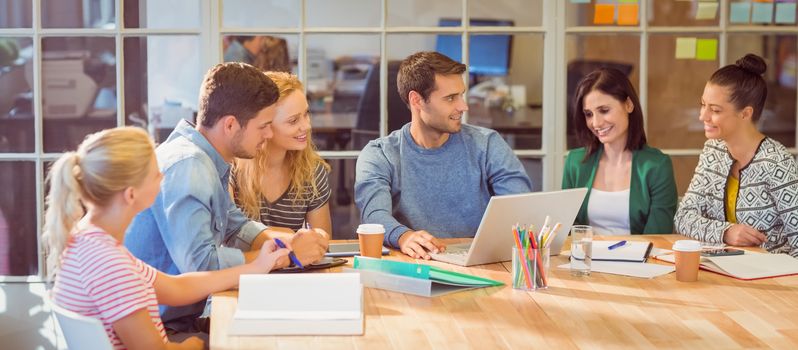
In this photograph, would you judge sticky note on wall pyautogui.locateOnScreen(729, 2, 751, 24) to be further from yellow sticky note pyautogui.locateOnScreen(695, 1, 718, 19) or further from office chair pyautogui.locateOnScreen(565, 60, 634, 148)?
office chair pyautogui.locateOnScreen(565, 60, 634, 148)

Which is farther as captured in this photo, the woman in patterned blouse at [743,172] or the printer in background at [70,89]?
the printer in background at [70,89]

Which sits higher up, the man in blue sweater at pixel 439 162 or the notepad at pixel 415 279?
the man in blue sweater at pixel 439 162

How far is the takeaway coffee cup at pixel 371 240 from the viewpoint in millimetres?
2689

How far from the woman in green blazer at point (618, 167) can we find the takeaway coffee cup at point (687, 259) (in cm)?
106

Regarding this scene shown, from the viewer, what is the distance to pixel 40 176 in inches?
158

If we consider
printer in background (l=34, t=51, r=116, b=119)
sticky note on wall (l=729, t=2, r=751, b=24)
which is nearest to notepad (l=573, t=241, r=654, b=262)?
sticky note on wall (l=729, t=2, r=751, b=24)

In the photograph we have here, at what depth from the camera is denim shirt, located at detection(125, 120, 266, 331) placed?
7.99ft

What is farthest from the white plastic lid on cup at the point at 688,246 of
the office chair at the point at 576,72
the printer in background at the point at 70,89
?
the printer in background at the point at 70,89

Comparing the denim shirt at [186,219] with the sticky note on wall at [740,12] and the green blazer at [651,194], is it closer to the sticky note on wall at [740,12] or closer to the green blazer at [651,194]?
the green blazer at [651,194]

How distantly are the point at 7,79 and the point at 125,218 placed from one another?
2.17m

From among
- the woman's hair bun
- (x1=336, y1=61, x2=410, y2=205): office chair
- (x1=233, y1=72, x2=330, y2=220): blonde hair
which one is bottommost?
(x1=233, y1=72, x2=330, y2=220): blonde hair

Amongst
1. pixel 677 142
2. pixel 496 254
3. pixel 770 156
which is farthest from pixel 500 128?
pixel 496 254

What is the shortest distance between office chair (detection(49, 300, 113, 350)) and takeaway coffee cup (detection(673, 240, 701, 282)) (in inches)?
55.0

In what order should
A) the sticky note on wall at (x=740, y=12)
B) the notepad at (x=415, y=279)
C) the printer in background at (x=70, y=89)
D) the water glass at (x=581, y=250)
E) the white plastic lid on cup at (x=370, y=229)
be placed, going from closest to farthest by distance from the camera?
the notepad at (x=415, y=279) < the water glass at (x=581, y=250) < the white plastic lid on cup at (x=370, y=229) < the printer in background at (x=70, y=89) < the sticky note on wall at (x=740, y=12)
